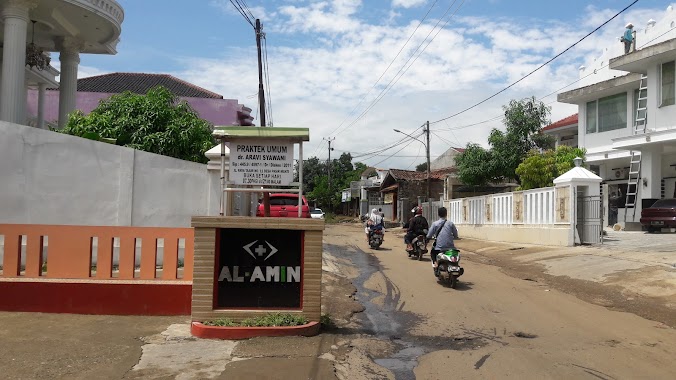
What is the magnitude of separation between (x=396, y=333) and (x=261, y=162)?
2.82 metres

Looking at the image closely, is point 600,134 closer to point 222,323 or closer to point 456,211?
point 456,211

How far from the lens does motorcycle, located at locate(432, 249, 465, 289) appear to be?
10664 millimetres

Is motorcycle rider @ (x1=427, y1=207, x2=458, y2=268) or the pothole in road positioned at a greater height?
motorcycle rider @ (x1=427, y1=207, x2=458, y2=268)

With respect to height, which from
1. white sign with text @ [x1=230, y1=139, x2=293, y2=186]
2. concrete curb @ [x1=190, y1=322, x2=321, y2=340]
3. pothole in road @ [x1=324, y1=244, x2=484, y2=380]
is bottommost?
pothole in road @ [x1=324, y1=244, x2=484, y2=380]

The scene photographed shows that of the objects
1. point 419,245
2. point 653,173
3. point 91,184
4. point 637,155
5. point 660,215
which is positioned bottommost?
point 419,245

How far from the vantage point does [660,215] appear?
64.4 ft

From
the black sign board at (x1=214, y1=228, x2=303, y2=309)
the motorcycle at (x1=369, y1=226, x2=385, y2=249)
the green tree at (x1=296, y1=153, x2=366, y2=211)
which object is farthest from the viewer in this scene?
the green tree at (x1=296, y1=153, x2=366, y2=211)

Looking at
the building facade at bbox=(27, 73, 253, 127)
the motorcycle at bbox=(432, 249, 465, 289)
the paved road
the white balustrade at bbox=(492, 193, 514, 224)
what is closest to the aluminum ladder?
the white balustrade at bbox=(492, 193, 514, 224)

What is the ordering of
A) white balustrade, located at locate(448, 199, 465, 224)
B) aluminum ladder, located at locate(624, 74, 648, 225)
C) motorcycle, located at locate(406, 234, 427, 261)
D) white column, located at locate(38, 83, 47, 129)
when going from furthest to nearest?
white balustrade, located at locate(448, 199, 465, 224) < white column, located at locate(38, 83, 47, 129) < aluminum ladder, located at locate(624, 74, 648, 225) < motorcycle, located at locate(406, 234, 427, 261)

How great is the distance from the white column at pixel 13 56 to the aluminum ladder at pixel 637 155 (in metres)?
23.1

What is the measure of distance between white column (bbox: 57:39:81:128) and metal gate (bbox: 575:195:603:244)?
1816 cm

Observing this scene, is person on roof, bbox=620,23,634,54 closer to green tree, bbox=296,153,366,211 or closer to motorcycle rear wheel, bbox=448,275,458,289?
motorcycle rear wheel, bbox=448,275,458,289

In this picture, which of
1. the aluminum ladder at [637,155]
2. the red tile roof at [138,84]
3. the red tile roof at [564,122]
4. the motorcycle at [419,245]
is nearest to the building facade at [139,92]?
the red tile roof at [138,84]

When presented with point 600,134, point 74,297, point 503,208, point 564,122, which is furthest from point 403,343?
point 564,122
